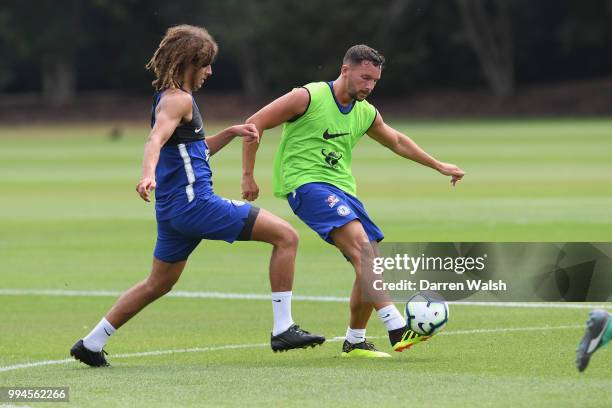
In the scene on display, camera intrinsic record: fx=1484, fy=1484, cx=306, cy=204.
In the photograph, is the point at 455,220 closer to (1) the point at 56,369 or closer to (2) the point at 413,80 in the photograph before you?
(1) the point at 56,369

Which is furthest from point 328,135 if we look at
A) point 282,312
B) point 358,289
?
point 282,312

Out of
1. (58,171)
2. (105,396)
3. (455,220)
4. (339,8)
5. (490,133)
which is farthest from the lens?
(339,8)

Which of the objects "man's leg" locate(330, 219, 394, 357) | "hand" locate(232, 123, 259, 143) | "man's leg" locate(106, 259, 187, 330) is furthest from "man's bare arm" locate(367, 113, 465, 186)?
"man's leg" locate(106, 259, 187, 330)

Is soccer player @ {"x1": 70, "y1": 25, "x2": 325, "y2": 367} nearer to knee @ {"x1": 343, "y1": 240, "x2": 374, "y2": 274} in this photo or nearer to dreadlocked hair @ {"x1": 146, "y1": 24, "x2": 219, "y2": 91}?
dreadlocked hair @ {"x1": 146, "y1": 24, "x2": 219, "y2": 91}

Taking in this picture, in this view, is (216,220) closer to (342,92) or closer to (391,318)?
(391,318)

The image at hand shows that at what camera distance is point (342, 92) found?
10.5m

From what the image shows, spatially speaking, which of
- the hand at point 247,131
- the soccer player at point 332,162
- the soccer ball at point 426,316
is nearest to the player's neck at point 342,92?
the soccer player at point 332,162

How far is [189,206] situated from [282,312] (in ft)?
3.10

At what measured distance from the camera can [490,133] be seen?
55.5 metres

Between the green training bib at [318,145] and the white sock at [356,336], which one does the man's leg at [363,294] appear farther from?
the green training bib at [318,145]

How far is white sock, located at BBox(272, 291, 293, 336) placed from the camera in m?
9.87

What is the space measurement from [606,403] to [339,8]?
74027 mm

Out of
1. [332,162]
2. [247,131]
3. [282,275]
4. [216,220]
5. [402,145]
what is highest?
[247,131]

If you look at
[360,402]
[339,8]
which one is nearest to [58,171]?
[360,402]
